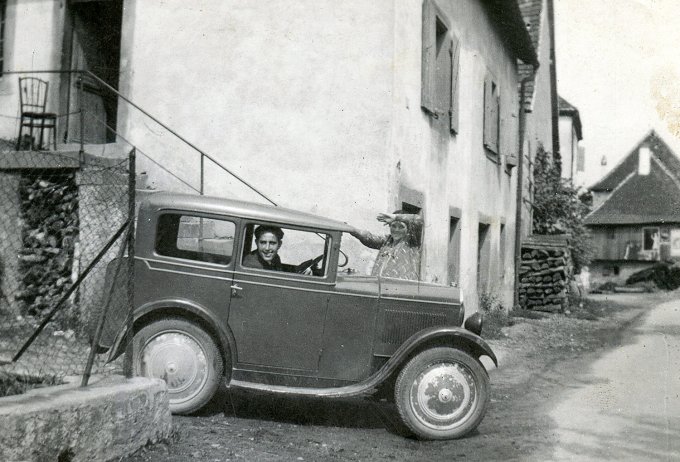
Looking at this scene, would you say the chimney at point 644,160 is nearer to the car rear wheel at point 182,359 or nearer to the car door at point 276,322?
the car door at point 276,322

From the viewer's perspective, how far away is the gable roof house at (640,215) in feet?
126

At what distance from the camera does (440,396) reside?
5.42 metres

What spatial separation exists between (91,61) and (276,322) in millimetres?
6447

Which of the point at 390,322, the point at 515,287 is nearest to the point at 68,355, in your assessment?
the point at 390,322

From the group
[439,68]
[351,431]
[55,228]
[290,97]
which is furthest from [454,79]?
[351,431]

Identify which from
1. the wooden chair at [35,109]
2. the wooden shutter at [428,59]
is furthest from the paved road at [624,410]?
the wooden chair at [35,109]

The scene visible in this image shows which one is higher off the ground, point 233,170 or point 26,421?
point 233,170

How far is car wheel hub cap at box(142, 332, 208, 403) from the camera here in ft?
17.6

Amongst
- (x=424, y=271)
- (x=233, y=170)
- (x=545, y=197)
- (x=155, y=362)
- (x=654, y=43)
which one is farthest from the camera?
(x=545, y=197)

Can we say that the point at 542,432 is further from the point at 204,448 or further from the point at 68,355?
the point at 68,355

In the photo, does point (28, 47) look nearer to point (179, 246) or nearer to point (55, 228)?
point (55, 228)

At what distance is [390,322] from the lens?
18.4 feet

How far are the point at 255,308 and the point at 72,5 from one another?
6536 mm

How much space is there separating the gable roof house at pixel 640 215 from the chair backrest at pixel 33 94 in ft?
111
